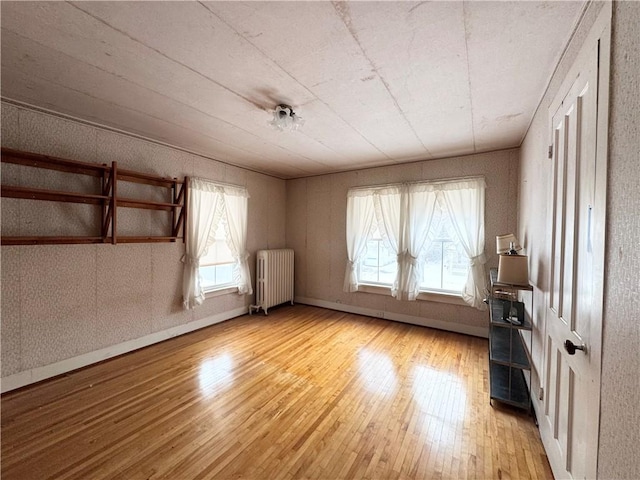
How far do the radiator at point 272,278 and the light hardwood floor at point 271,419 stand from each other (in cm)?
139

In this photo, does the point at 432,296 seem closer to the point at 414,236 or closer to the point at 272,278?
the point at 414,236

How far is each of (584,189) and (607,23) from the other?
61 cm

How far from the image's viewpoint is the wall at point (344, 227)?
134 inches

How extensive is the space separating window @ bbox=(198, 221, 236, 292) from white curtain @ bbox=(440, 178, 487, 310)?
341 cm

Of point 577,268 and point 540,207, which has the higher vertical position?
point 540,207

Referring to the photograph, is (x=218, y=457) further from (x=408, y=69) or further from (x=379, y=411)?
(x=408, y=69)

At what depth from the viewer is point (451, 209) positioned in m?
3.63

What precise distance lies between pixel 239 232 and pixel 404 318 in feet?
9.76

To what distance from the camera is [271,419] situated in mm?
1957

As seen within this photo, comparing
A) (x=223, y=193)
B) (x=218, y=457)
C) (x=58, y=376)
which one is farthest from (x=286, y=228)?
(x=218, y=457)

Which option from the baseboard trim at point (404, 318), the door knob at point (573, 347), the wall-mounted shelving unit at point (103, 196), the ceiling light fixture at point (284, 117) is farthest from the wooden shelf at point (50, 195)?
the door knob at point (573, 347)

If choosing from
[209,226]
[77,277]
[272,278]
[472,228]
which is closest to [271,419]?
[77,277]

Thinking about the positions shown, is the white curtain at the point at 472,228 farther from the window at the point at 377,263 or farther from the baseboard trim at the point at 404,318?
the window at the point at 377,263

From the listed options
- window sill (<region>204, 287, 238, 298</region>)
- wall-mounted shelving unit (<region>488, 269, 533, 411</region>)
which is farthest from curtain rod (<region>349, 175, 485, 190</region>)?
window sill (<region>204, 287, 238, 298</region>)
